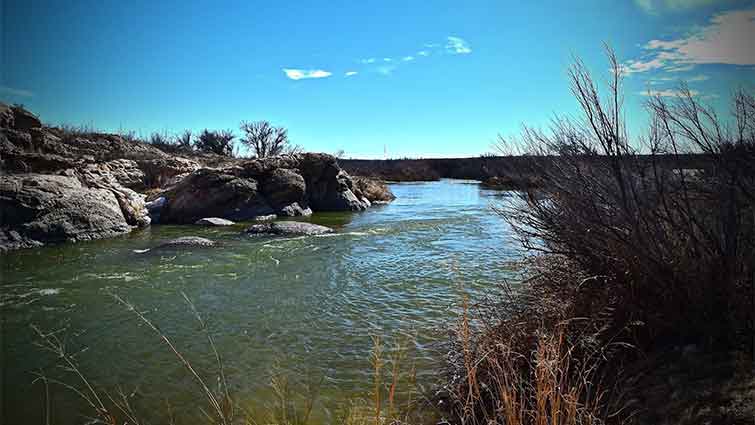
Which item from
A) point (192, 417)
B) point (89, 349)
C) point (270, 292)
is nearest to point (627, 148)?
point (192, 417)

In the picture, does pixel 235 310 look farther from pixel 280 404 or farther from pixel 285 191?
pixel 285 191

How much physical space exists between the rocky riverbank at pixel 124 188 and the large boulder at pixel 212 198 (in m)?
0.04

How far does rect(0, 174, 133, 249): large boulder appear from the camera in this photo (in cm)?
914

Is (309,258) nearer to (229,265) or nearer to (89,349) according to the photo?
(229,265)

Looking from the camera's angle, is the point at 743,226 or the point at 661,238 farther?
the point at 661,238

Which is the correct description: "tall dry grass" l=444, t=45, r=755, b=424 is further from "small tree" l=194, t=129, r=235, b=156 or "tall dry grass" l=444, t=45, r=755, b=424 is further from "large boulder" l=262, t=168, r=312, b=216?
"small tree" l=194, t=129, r=235, b=156

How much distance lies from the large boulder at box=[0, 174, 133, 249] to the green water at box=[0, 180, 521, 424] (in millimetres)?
682

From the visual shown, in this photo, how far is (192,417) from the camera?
2.97m

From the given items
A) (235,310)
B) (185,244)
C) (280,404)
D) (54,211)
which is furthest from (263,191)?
(280,404)

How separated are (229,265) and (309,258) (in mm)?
1667

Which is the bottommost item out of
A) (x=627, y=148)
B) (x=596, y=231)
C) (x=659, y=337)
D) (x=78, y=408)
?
(x=78, y=408)

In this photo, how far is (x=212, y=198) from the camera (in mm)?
15039

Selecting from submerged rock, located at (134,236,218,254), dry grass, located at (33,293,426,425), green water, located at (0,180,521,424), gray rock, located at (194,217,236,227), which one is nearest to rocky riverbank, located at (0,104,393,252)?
gray rock, located at (194,217,236,227)

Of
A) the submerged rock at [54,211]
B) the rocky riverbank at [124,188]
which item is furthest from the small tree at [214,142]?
the submerged rock at [54,211]
